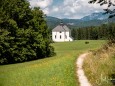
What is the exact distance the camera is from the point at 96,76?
17.1m

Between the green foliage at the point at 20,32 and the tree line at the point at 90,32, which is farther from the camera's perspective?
the tree line at the point at 90,32

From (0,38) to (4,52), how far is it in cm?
311

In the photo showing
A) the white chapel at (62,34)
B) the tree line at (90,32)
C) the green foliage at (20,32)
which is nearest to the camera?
the green foliage at (20,32)

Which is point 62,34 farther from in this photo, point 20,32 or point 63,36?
point 20,32

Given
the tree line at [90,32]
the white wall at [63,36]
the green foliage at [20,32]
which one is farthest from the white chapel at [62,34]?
the green foliage at [20,32]

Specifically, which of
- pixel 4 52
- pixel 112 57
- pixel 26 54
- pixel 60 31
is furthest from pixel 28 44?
pixel 60 31

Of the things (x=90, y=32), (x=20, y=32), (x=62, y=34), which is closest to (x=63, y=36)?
(x=62, y=34)

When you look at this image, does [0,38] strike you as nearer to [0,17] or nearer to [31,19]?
[0,17]

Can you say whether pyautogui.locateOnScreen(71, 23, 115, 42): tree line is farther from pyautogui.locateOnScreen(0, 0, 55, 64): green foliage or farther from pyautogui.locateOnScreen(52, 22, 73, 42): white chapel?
pyautogui.locateOnScreen(0, 0, 55, 64): green foliage

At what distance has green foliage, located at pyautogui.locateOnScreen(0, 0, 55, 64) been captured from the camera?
56969 mm

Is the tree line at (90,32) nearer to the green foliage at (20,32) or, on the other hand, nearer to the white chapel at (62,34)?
the white chapel at (62,34)

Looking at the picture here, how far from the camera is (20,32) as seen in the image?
195 feet

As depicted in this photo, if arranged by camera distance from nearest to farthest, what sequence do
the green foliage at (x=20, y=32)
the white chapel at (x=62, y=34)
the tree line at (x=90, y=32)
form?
the green foliage at (x=20, y=32) → the tree line at (x=90, y=32) → the white chapel at (x=62, y=34)

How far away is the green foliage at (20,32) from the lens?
5697 centimetres
